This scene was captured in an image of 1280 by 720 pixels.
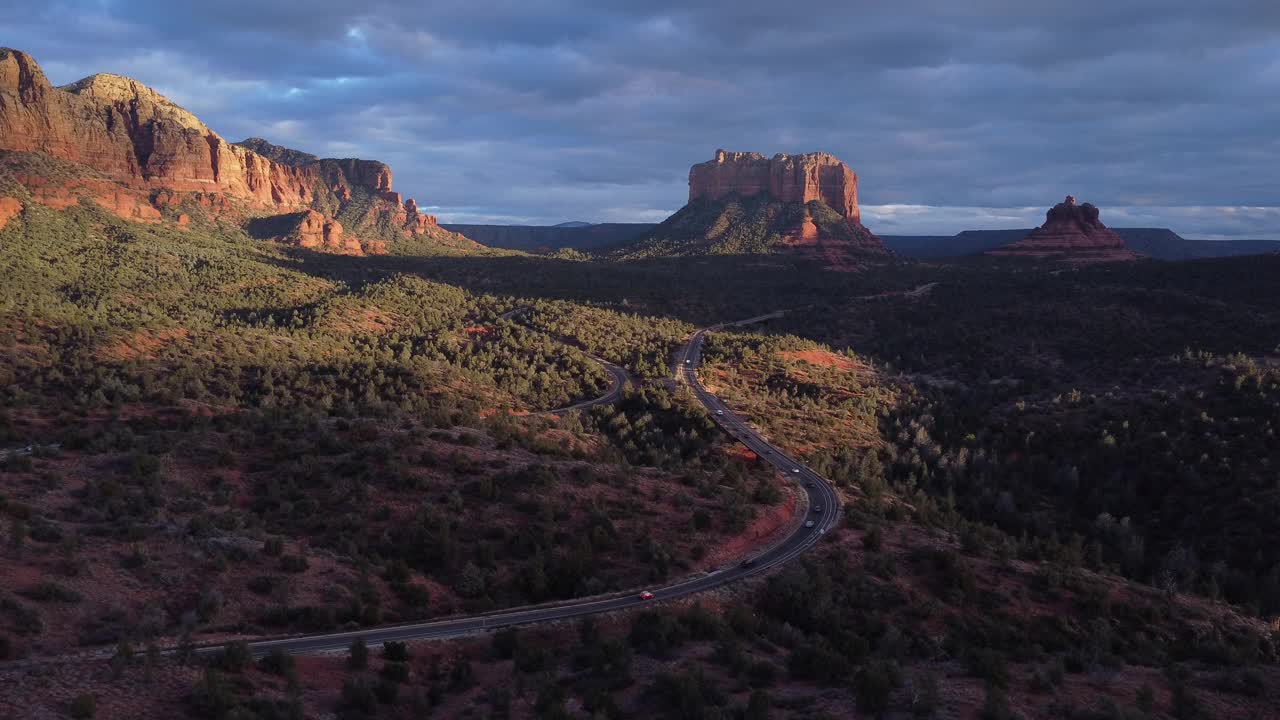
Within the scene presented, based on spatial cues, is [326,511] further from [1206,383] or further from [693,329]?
[693,329]

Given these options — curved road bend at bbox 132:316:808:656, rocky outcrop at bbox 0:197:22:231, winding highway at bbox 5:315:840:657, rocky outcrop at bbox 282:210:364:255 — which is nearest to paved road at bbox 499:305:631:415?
winding highway at bbox 5:315:840:657

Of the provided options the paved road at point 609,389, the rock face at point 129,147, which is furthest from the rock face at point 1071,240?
the rock face at point 129,147

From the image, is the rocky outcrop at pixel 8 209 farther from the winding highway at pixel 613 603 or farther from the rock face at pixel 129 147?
the winding highway at pixel 613 603

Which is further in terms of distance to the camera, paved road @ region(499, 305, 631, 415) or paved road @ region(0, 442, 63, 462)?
paved road @ region(499, 305, 631, 415)

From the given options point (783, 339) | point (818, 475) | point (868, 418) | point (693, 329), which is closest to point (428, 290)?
point (693, 329)

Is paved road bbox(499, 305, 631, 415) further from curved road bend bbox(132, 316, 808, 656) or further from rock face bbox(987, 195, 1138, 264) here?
rock face bbox(987, 195, 1138, 264)

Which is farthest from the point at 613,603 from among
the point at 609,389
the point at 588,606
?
the point at 609,389

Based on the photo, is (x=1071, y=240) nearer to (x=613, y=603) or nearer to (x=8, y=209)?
(x=613, y=603)
